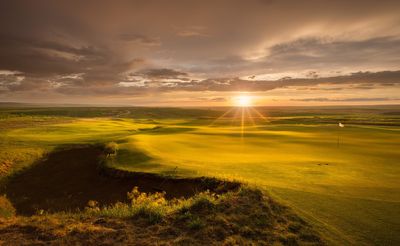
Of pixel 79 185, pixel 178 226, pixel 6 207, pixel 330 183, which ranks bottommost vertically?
pixel 6 207

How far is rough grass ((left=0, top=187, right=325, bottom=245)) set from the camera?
8266 millimetres

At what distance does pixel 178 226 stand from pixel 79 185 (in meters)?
15.9

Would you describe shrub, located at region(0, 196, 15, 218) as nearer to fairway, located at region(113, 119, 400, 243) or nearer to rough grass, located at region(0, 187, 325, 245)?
rough grass, located at region(0, 187, 325, 245)

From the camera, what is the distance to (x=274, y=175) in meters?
17.1

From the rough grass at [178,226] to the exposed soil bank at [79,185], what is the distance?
14.8 ft

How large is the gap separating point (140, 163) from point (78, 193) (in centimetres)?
547

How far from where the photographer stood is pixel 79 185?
72.4ft

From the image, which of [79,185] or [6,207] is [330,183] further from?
[6,207]

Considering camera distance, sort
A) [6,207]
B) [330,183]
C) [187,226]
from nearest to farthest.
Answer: [187,226] → [330,183] → [6,207]

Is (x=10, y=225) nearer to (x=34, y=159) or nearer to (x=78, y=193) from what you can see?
(x=78, y=193)

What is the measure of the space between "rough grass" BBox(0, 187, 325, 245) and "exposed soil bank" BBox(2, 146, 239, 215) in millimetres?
4522

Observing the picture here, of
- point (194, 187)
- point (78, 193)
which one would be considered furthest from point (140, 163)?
point (194, 187)

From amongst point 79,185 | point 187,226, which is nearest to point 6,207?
point 79,185

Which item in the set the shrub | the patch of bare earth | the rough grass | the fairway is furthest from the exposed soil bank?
the rough grass
